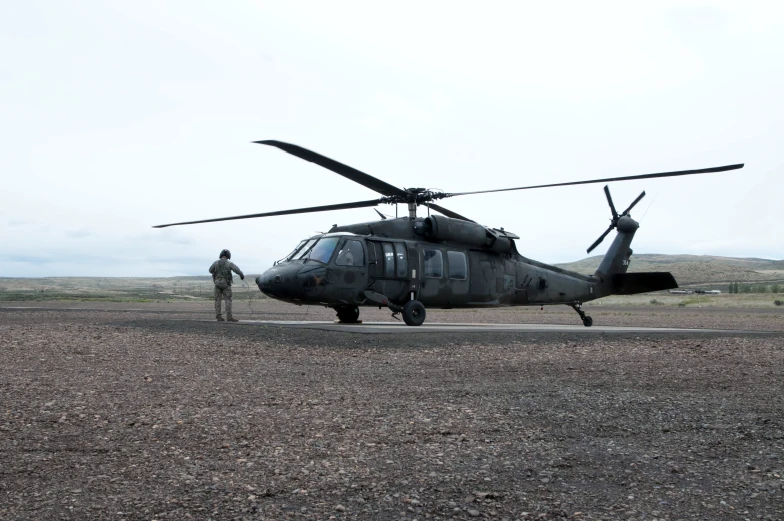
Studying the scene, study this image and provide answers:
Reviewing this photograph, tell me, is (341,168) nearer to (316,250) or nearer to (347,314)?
(316,250)

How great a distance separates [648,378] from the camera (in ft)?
27.9

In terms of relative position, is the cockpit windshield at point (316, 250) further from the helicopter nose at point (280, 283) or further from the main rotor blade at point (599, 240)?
the main rotor blade at point (599, 240)

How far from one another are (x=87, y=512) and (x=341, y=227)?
41.0 feet

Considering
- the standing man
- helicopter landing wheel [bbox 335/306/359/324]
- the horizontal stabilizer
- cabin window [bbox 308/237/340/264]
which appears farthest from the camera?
the horizontal stabilizer

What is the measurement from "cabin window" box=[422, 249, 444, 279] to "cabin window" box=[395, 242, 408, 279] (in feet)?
1.92

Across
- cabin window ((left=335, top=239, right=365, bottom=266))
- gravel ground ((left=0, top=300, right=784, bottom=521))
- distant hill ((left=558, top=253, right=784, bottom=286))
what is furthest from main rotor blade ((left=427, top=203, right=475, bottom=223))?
distant hill ((left=558, top=253, right=784, bottom=286))

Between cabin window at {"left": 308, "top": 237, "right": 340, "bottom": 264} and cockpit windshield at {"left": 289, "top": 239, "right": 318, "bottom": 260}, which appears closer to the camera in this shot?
cabin window at {"left": 308, "top": 237, "right": 340, "bottom": 264}

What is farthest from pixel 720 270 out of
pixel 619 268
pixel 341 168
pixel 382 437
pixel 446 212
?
pixel 382 437

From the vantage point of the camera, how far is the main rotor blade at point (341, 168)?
12.5 meters

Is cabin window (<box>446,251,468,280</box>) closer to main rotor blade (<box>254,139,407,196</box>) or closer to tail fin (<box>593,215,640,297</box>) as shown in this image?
main rotor blade (<box>254,139,407,196</box>)

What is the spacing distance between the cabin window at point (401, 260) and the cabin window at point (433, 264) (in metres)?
0.58

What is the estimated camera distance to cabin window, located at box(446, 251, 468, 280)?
655 inches

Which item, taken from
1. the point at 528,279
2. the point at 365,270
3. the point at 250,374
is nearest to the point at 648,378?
the point at 250,374

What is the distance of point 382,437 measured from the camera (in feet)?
17.0
